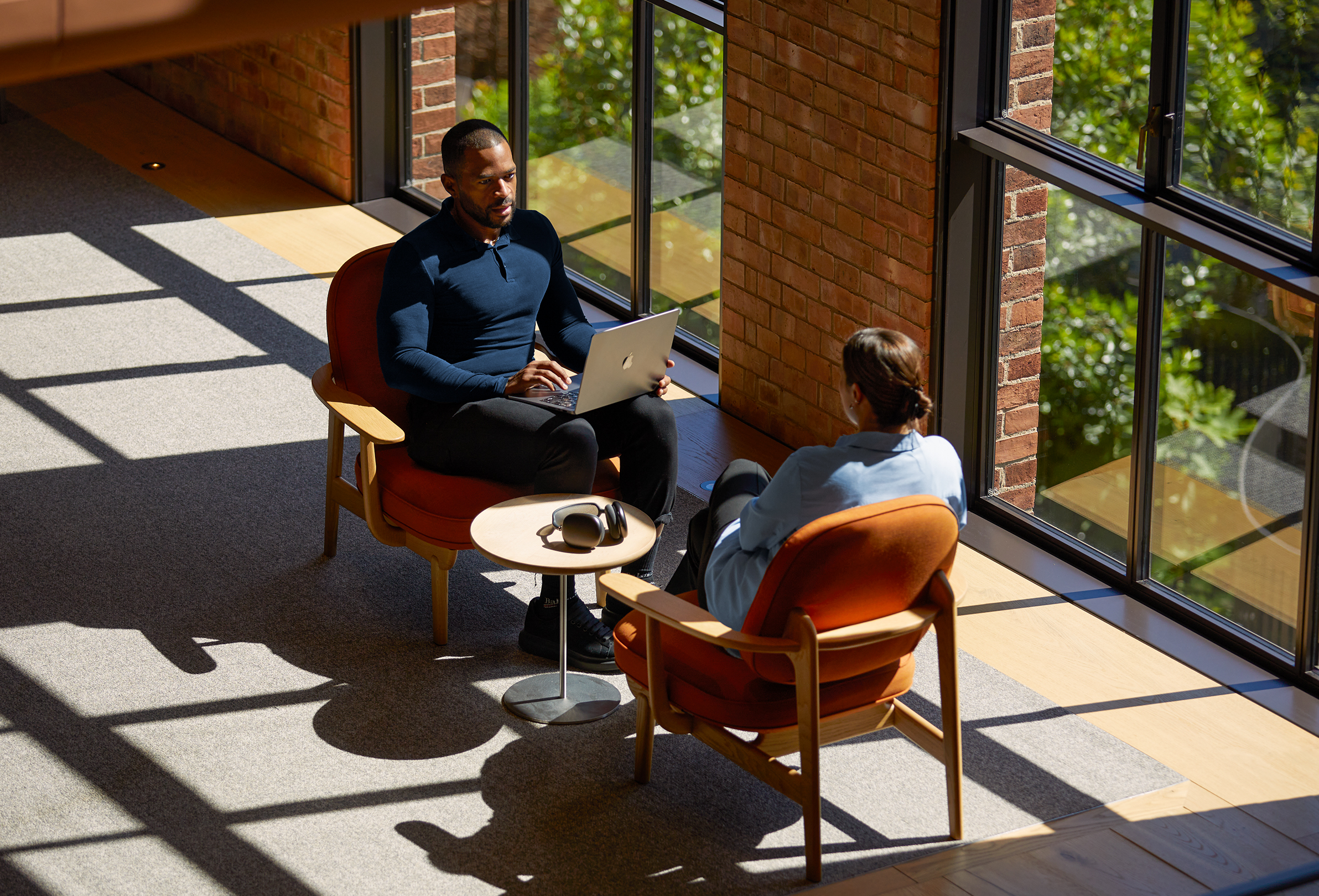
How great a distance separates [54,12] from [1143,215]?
3709mm

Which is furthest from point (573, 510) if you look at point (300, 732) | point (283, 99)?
point (283, 99)

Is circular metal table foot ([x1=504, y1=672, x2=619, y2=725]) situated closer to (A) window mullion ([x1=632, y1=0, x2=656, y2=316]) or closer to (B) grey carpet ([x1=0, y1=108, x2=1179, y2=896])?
(B) grey carpet ([x1=0, y1=108, x2=1179, y2=896])

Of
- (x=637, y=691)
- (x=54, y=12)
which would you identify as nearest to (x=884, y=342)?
(x=637, y=691)

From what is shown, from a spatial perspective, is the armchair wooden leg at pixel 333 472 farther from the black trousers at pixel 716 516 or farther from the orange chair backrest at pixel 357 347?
the black trousers at pixel 716 516

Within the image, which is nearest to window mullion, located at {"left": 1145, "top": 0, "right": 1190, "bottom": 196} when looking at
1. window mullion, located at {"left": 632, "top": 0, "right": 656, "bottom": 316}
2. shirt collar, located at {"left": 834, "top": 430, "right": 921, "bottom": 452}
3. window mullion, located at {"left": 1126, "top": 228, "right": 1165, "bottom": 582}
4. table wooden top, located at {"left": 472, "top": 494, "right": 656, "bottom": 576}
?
window mullion, located at {"left": 1126, "top": 228, "right": 1165, "bottom": 582}

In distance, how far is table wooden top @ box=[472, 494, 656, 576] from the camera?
339cm

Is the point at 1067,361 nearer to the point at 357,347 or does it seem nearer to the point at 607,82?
the point at 357,347

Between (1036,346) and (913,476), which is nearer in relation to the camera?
(913,476)

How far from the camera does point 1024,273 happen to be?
15.0 ft

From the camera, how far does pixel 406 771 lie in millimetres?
3518

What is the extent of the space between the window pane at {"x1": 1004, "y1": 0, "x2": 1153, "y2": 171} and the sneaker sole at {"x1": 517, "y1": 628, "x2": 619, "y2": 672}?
1951 millimetres

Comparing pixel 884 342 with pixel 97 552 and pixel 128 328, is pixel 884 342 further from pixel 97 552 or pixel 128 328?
pixel 128 328

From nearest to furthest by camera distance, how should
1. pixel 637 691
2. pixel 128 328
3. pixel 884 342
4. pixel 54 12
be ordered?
pixel 54 12 < pixel 884 342 < pixel 637 691 < pixel 128 328

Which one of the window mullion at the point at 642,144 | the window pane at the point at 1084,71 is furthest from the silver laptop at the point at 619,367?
the window mullion at the point at 642,144
